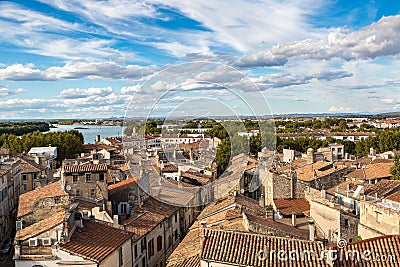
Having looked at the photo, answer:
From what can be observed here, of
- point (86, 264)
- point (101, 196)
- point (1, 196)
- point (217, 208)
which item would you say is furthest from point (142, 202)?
point (1, 196)

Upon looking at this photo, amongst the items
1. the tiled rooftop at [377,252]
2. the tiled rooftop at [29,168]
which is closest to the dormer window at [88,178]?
the tiled rooftop at [377,252]

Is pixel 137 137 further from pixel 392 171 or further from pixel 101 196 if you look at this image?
pixel 392 171

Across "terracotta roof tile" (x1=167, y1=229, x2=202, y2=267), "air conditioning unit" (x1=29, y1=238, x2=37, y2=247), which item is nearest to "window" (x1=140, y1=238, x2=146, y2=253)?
"terracotta roof tile" (x1=167, y1=229, x2=202, y2=267)

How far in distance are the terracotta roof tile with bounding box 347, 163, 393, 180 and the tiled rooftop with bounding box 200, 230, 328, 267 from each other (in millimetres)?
17035

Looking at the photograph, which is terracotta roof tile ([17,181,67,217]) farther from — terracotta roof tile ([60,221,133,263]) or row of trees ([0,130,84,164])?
row of trees ([0,130,84,164])

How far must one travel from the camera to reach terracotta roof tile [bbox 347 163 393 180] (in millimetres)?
27108

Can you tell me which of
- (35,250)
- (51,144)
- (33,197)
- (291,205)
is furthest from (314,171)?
(51,144)

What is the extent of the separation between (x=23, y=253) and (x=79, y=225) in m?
2.19

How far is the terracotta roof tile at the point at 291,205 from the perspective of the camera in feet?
62.7

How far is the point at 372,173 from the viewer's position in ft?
97.1

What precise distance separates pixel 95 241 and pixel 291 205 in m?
9.84

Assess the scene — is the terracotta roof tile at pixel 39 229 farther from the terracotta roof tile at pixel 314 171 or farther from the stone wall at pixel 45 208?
the terracotta roof tile at pixel 314 171

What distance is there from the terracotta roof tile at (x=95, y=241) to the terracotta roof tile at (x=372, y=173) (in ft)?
54.1

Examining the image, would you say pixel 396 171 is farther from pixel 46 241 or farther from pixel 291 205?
pixel 46 241
